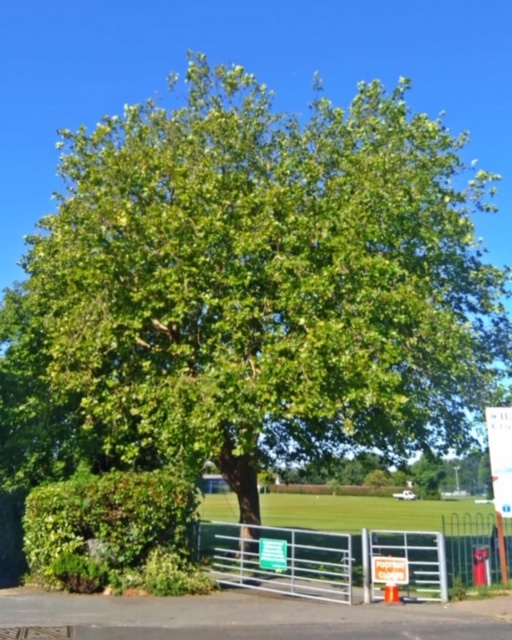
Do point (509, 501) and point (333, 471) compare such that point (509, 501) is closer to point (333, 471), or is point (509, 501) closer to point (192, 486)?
point (192, 486)

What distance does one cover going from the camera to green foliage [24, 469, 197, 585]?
47.2 feet

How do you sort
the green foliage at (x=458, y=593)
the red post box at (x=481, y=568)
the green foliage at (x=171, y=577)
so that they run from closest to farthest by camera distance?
the green foliage at (x=458, y=593)
the green foliage at (x=171, y=577)
the red post box at (x=481, y=568)

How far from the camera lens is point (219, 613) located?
1240 centimetres

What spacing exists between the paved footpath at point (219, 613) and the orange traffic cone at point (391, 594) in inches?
8.1

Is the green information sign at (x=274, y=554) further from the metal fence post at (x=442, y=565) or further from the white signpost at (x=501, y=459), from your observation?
the white signpost at (x=501, y=459)

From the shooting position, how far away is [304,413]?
580 inches

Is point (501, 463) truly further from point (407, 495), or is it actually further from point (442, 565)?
point (407, 495)

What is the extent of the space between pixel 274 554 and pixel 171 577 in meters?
1.98

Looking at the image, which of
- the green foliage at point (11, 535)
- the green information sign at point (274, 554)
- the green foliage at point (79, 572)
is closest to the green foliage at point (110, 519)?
the green foliage at point (79, 572)

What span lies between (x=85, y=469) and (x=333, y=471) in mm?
7981

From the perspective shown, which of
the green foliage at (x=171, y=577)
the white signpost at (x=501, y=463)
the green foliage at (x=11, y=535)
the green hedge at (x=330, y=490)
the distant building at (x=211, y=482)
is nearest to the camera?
the green foliage at (x=171, y=577)

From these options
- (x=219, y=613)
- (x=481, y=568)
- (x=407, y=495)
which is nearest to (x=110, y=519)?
(x=219, y=613)

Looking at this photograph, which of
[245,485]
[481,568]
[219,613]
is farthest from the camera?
[245,485]

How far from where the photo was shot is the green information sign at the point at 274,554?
14172mm
